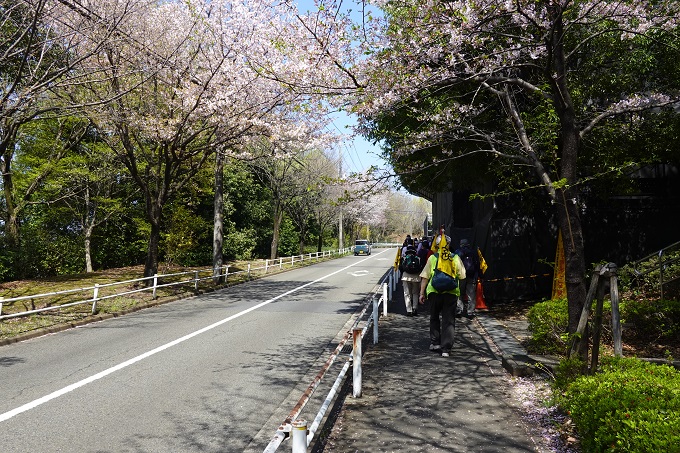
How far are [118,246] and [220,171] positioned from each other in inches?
526

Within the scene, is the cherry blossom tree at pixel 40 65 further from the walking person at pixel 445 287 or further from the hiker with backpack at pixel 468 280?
the hiker with backpack at pixel 468 280

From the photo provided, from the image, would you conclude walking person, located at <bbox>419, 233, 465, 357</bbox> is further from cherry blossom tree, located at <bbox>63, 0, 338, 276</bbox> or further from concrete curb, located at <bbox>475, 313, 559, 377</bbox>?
cherry blossom tree, located at <bbox>63, 0, 338, 276</bbox>

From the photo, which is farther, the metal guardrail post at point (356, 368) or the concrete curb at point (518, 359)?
the concrete curb at point (518, 359)

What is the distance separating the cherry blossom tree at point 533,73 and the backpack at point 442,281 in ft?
5.42

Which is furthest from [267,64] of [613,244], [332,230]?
[332,230]

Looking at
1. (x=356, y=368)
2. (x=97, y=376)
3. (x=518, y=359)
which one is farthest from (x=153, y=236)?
(x=518, y=359)

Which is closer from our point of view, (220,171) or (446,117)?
(446,117)

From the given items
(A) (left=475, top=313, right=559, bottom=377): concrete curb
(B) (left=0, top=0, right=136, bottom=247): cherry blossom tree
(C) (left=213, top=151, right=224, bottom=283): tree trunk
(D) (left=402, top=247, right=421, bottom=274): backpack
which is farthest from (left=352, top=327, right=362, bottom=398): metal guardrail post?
(C) (left=213, top=151, right=224, bottom=283): tree trunk

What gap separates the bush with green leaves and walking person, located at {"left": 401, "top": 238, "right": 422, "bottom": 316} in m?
7.84

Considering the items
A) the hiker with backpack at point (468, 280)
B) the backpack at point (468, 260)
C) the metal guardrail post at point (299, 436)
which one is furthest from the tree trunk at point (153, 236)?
the metal guardrail post at point (299, 436)

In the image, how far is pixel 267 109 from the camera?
50.5ft

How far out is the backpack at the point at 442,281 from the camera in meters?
7.43

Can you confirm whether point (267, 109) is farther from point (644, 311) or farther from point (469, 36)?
point (644, 311)

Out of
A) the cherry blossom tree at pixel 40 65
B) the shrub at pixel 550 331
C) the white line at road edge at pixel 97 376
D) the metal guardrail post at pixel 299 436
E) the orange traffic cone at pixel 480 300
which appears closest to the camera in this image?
the metal guardrail post at pixel 299 436
